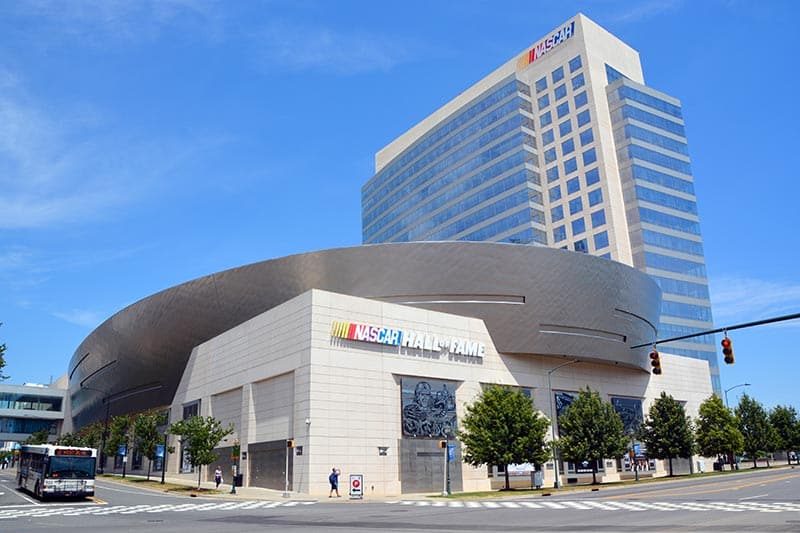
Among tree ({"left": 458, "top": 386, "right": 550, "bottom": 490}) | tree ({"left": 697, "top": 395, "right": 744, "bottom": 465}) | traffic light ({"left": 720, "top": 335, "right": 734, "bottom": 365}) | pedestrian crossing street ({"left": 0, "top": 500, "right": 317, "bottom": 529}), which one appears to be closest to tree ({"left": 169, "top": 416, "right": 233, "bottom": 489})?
pedestrian crossing street ({"left": 0, "top": 500, "right": 317, "bottom": 529})

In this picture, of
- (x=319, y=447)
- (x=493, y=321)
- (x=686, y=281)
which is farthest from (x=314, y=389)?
(x=686, y=281)

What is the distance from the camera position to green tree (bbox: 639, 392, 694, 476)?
65812mm

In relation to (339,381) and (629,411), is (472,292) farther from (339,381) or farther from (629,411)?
(629,411)

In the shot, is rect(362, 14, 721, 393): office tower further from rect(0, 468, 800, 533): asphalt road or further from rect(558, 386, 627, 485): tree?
rect(0, 468, 800, 533): asphalt road

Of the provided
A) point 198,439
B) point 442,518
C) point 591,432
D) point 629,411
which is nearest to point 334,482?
point 198,439

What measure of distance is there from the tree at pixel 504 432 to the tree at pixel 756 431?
5044cm

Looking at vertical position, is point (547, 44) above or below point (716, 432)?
above

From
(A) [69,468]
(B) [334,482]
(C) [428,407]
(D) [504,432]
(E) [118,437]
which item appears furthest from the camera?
(E) [118,437]

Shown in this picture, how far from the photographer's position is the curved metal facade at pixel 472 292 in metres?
55.5

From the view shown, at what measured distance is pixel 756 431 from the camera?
85.6 m

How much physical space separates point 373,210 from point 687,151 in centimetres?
6855

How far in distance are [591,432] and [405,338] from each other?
18.8 meters

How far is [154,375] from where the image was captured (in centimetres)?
7575

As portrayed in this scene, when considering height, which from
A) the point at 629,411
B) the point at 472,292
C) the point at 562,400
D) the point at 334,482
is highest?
the point at 472,292
